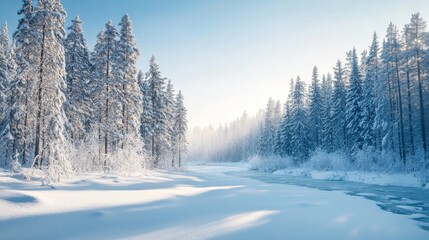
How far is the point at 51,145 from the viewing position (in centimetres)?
1205

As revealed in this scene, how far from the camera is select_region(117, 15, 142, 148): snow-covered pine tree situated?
2587 centimetres

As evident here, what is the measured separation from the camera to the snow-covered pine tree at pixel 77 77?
85.9 feet

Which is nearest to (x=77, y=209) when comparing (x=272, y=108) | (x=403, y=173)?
(x=403, y=173)

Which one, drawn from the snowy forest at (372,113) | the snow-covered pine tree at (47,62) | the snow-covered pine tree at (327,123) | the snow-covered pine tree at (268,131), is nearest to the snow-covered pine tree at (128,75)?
the snow-covered pine tree at (47,62)

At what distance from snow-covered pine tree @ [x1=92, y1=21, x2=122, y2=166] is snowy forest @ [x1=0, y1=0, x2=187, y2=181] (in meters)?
0.09

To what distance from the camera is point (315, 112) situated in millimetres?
48375

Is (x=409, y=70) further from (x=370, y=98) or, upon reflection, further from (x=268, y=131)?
(x=268, y=131)

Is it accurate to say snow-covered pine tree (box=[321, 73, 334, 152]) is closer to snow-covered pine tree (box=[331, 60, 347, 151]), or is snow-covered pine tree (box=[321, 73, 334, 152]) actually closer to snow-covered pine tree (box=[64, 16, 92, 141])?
snow-covered pine tree (box=[331, 60, 347, 151])

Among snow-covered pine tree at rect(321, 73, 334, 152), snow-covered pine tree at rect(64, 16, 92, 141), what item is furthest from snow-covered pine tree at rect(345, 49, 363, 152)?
snow-covered pine tree at rect(64, 16, 92, 141)

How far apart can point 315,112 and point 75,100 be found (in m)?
39.2

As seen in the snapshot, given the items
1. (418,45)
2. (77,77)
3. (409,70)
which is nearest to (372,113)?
(409,70)

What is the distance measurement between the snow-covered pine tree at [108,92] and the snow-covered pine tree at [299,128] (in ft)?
103

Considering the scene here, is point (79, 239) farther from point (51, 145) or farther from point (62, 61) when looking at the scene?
point (62, 61)

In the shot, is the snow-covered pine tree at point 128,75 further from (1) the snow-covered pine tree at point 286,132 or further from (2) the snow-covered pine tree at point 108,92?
(1) the snow-covered pine tree at point 286,132
